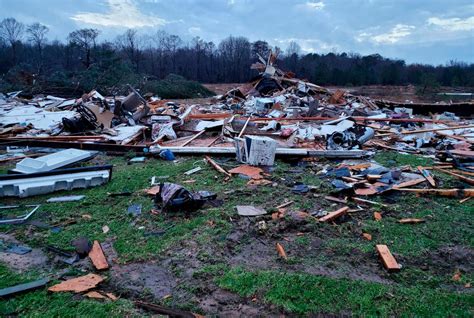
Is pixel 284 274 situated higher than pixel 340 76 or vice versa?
pixel 340 76

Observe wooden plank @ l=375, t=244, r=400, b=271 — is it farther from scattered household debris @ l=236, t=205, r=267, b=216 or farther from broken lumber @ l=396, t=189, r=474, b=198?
broken lumber @ l=396, t=189, r=474, b=198

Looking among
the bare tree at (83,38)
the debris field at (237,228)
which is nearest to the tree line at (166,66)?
the bare tree at (83,38)

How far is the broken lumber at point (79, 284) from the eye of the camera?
2.95 metres

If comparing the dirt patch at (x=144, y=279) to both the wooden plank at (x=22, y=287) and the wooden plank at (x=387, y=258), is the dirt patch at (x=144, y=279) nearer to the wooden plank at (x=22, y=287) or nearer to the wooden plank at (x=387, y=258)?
the wooden plank at (x=22, y=287)

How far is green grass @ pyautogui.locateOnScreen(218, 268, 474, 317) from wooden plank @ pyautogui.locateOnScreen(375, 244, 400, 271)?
30 centimetres

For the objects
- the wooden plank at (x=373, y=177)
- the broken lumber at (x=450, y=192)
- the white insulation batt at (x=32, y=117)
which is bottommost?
the broken lumber at (x=450, y=192)

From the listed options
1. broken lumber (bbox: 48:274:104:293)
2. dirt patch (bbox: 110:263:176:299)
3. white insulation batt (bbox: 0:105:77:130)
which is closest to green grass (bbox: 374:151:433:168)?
dirt patch (bbox: 110:263:176:299)

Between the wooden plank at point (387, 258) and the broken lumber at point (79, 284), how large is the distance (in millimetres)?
2804

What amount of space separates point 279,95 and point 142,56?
27801 mm

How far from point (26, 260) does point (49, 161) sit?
312 cm

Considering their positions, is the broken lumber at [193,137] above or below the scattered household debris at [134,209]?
above

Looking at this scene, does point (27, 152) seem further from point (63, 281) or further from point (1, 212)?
point (63, 281)

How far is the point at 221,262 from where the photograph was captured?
348cm

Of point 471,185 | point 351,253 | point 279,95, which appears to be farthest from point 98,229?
point 279,95
